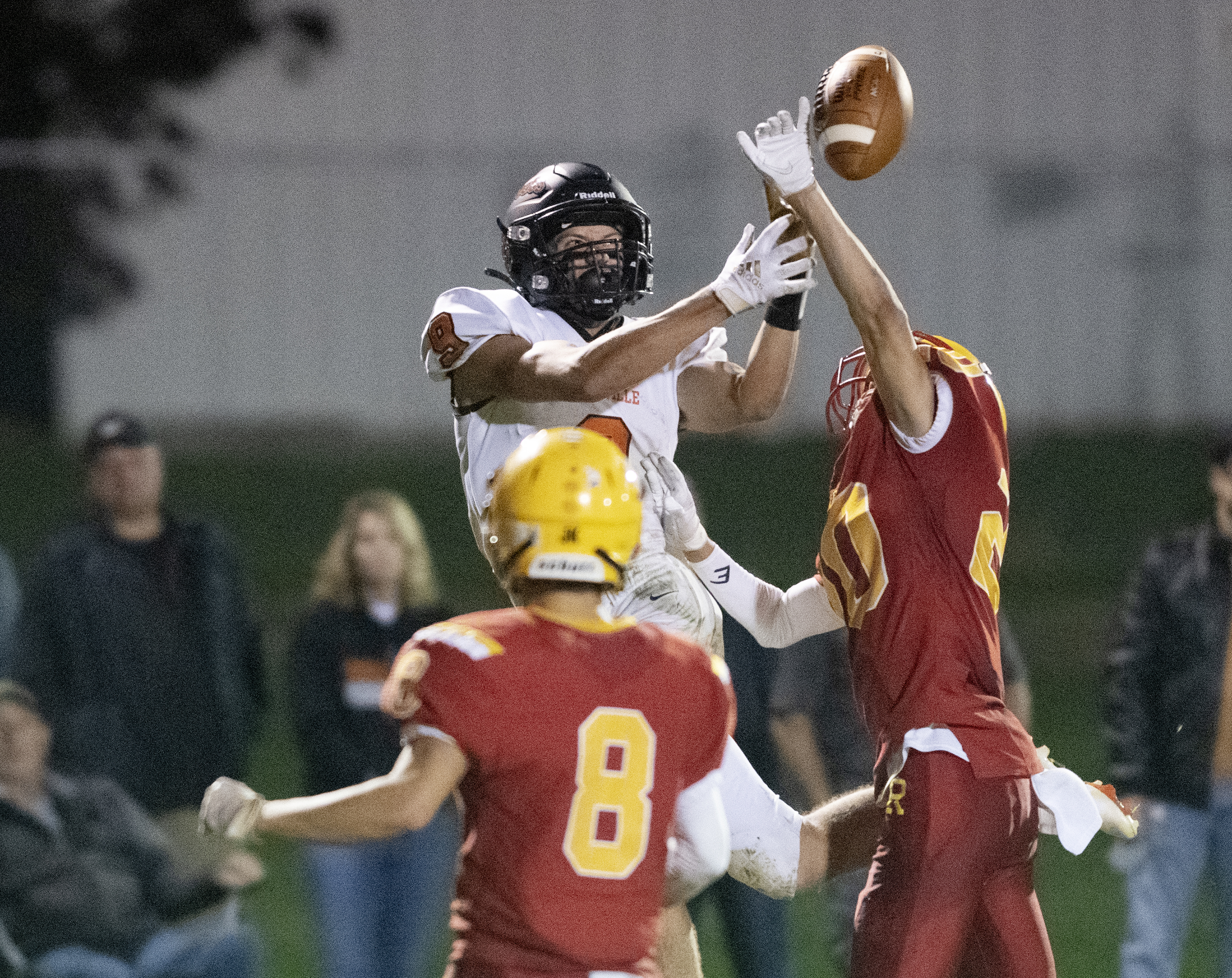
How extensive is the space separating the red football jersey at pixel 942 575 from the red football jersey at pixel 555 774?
0.79m

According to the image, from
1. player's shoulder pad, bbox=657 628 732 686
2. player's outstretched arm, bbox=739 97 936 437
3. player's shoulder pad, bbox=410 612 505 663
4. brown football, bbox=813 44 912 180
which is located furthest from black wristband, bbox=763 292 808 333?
player's shoulder pad, bbox=410 612 505 663

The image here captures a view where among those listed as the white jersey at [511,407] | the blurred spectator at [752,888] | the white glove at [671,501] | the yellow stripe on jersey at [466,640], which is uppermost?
the white jersey at [511,407]

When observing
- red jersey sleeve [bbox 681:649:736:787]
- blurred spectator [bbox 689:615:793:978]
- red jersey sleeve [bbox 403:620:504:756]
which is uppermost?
red jersey sleeve [bbox 403:620:504:756]

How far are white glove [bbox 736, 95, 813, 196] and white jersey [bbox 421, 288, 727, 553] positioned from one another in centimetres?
64

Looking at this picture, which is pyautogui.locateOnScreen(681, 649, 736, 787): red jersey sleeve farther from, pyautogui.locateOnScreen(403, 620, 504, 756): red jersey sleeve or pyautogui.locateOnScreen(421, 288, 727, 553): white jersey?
pyautogui.locateOnScreen(421, 288, 727, 553): white jersey

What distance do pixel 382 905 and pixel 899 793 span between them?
1.99 m

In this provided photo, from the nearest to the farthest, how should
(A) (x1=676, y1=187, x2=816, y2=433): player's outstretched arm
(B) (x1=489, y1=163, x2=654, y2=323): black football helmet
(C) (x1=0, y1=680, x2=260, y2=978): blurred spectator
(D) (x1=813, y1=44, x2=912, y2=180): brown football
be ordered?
(D) (x1=813, y1=44, x2=912, y2=180): brown football
(B) (x1=489, y1=163, x2=654, y2=323): black football helmet
(A) (x1=676, y1=187, x2=816, y2=433): player's outstretched arm
(C) (x1=0, y1=680, x2=260, y2=978): blurred spectator

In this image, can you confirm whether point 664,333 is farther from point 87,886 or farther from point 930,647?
point 87,886

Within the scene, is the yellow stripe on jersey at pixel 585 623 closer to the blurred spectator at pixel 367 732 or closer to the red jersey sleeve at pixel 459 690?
the red jersey sleeve at pixel 459 690

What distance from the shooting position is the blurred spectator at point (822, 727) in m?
4.65

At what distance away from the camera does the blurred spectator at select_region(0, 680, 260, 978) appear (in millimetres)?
4496

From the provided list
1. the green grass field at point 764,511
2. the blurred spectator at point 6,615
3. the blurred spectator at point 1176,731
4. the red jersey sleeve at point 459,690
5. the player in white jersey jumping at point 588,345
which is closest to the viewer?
the red jersey sleeve at point 459,690

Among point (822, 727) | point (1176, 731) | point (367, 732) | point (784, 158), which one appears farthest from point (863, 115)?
point (367, 732)

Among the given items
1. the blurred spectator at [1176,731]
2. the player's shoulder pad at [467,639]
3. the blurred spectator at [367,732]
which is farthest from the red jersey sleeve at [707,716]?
the blurred spectator at [1176,731]
